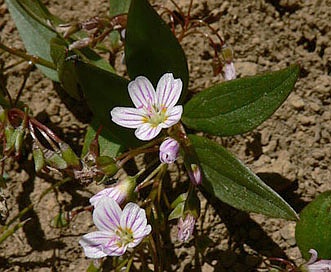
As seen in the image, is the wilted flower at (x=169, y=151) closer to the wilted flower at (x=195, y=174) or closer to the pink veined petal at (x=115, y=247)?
the wilted flower at (x=195, y=174)

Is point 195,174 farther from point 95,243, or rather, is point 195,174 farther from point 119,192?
point 95,243

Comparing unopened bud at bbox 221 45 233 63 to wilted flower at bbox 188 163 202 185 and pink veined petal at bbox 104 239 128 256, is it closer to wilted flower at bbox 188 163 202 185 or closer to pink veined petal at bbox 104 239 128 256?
wilted flower at bbox 188 163 202 185

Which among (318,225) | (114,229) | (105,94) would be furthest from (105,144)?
(318,225)

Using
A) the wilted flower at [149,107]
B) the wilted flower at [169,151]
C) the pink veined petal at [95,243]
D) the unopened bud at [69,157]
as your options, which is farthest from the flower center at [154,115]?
the pink veined petal at [95,243]

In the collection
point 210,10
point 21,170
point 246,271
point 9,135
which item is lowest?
point 246,271

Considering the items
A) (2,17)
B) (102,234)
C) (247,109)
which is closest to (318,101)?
(247,109)

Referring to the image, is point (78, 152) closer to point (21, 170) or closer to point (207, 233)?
point (21, 170)

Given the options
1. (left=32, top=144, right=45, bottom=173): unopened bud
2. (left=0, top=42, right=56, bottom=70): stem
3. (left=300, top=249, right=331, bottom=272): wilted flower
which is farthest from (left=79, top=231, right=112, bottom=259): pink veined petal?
(left=0, top=42, right=56, bottom=70): stem
